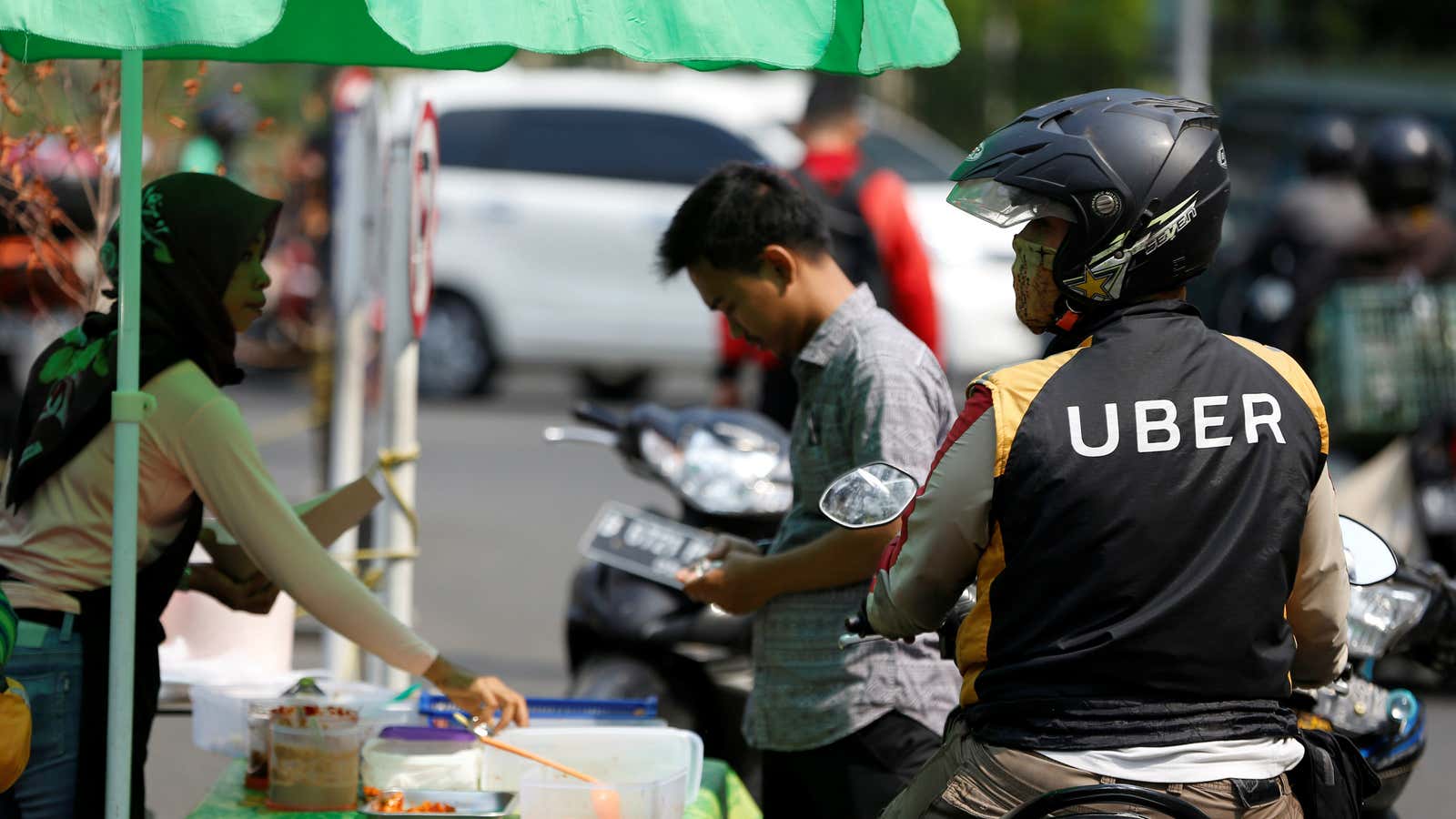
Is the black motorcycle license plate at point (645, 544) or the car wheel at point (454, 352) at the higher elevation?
the car wheel at point (454, 352)

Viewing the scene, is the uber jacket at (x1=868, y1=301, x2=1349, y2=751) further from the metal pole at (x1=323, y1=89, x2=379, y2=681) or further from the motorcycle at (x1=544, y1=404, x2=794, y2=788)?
the metal pole at (x1=323, y1=89, x2=379, y2=681)

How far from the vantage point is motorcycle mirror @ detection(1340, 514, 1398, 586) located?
119 inches

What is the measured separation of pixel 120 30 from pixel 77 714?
122 centimetres

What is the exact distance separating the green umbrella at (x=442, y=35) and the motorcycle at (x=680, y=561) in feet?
5.52

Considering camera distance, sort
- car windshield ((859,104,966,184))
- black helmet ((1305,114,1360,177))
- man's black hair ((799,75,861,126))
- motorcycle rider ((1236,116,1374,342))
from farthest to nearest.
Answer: car windshield ((859,104,966,184)) → black helmet ((1305,114,1360,177)) → motorcycle rider ((1236,116,1374,342)) → man's black hair ((799,75,861,126))

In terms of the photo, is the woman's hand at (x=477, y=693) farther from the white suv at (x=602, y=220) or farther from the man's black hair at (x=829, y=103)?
the white suv at (x=602, y=220)

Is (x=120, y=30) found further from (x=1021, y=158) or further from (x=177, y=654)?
→ (x=177, y=654)

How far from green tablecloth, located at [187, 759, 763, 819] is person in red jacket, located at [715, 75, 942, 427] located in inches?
88.1

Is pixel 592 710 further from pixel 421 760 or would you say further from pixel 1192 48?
pixel 1192 48

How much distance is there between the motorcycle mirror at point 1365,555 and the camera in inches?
119

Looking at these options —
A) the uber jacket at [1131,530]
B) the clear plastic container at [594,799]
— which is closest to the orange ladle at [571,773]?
the clear plastic container at [594,799]

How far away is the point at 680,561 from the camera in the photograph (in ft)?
15.8

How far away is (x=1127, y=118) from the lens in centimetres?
259

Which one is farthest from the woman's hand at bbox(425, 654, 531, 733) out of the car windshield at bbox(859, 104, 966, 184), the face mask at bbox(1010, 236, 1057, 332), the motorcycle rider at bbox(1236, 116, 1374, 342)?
the car windshield at bbox(859, 104, 966, 184)
